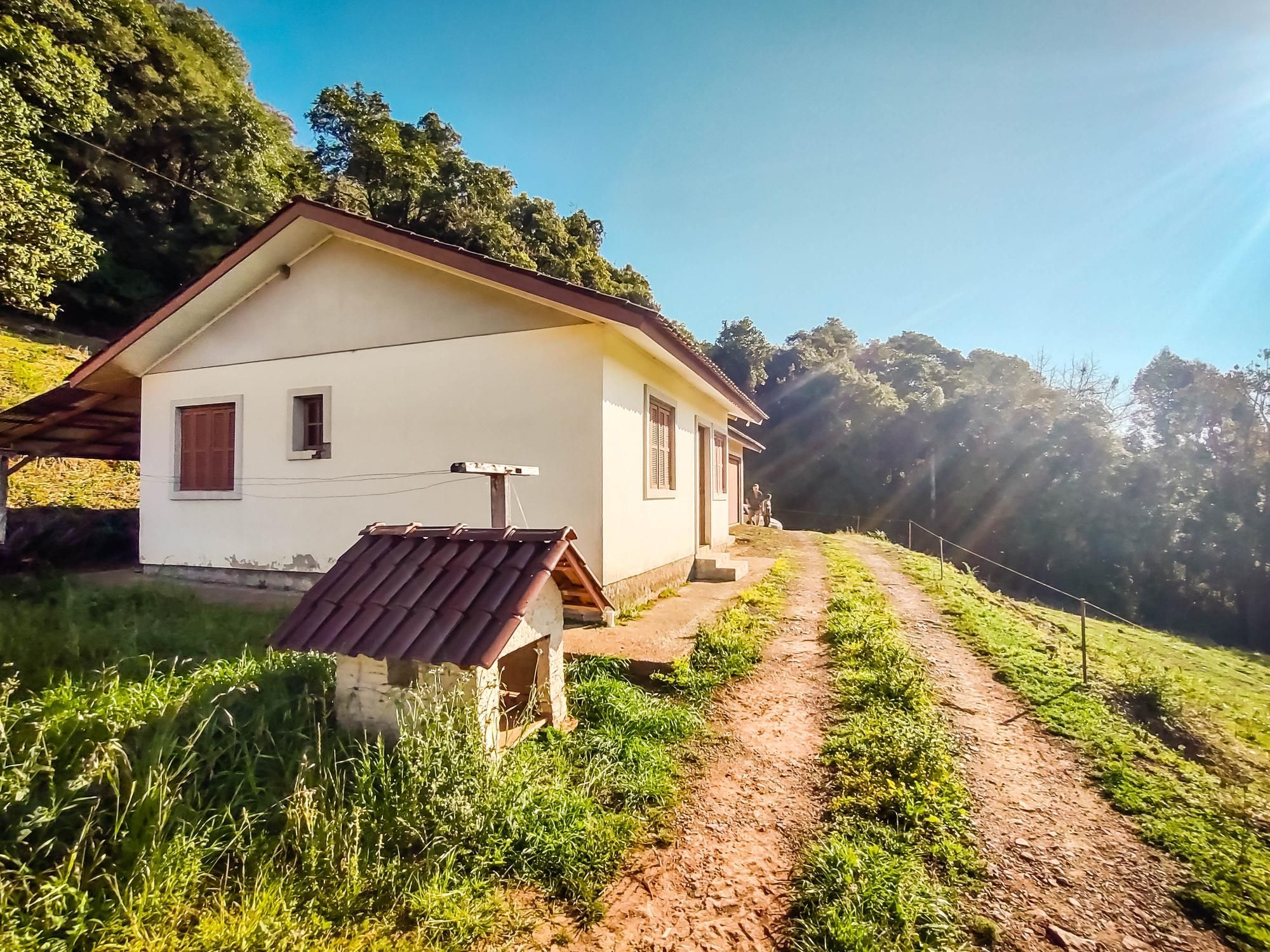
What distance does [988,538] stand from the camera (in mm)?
25703

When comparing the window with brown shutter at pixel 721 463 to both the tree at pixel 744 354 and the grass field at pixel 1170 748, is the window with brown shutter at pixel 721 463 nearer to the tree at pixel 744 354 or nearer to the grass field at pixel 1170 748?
the grass field at pixel 1170 748

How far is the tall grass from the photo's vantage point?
7.54 feet

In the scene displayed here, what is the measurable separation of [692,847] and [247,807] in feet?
7.34

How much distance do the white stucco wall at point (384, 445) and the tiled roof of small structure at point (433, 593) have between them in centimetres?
279

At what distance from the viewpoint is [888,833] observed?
9.40 ft

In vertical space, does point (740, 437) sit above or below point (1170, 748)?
above

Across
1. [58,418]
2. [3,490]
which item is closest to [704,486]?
[58,418]

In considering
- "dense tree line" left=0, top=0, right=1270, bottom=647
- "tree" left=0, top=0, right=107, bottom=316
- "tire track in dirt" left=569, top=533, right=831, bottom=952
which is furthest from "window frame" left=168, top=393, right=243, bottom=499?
"dense tree line" left=0, top=0, right=1270, bottom=647

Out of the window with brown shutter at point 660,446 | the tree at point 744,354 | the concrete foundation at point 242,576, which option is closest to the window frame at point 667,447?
A: the window with brown shutter at point 660,446

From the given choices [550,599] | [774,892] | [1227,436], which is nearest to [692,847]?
[774,892]

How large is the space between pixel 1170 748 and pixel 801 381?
26897 millimetres

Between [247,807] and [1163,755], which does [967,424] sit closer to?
[1163,755]

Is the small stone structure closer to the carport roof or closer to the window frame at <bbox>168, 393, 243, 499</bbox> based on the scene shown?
the window frame at <bbox>168, 393, 243, 499</bbox>

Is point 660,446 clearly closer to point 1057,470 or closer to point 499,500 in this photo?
point 499,500
